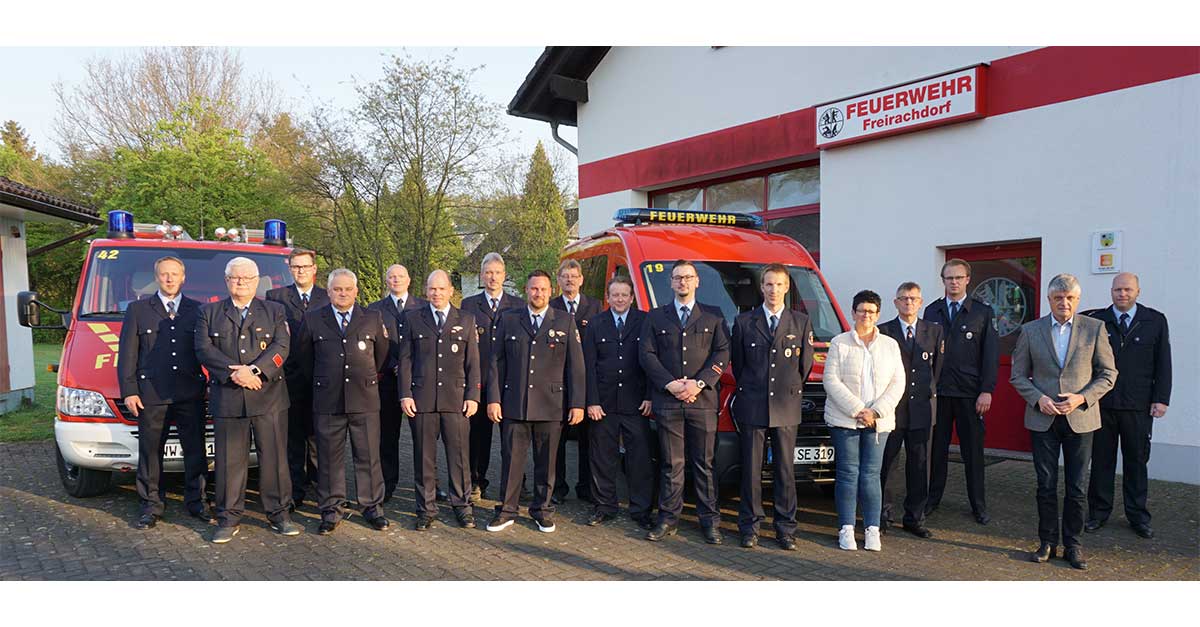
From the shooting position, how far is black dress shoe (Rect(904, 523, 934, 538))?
5.28 m

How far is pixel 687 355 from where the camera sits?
5.18 m

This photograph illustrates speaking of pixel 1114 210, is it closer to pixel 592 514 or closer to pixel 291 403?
pixel 592 514

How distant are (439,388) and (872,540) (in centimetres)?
329

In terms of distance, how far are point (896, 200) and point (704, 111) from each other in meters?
3.73

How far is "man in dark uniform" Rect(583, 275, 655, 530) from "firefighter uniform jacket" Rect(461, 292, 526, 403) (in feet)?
2.32

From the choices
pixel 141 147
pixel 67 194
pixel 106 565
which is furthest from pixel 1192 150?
pixel 67 194

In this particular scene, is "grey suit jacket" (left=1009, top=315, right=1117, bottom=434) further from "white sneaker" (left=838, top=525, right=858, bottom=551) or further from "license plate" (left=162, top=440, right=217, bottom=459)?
"license plate" (left=162, top=440, right=217, bottom=459)

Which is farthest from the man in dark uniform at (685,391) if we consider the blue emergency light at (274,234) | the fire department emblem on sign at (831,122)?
the fire department emblem on sign at (831,122)

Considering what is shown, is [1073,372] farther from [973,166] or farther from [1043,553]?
[973,166]

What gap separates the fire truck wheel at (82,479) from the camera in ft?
19.7

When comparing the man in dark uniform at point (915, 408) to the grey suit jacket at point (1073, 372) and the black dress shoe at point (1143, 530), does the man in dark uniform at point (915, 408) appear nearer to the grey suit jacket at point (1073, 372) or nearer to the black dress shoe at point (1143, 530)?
the grey suit jacket at point (1073, 372)

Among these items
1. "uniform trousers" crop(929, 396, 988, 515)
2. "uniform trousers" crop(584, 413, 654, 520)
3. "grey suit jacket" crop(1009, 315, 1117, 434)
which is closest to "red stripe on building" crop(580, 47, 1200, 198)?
"grey suit jacket" crop(1009, 315, 1117, 434)

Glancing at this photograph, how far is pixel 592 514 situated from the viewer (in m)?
5.83

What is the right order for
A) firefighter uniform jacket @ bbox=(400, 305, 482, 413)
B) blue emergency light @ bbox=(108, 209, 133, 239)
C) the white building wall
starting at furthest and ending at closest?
the white building wall, blue emergency light @ bbox=(108, 209, 133, 239), firefighter uniform jacket @ bbox=(400, 305, 482, 413)
